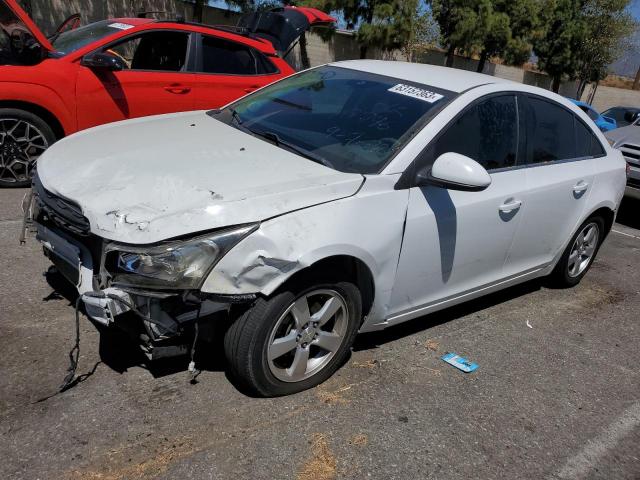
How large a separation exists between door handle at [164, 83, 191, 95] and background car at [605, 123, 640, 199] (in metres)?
5.52

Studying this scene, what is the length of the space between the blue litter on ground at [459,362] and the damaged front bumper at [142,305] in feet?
5.23

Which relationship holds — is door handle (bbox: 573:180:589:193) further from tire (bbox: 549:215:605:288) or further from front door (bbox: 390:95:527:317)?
front door (bbox: 390:95:527:317)

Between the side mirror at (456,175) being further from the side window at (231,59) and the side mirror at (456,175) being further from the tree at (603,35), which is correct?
the tree at (603,35)

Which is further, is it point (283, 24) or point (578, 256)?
point (283, 24)

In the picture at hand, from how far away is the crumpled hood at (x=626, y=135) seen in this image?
8211 mm

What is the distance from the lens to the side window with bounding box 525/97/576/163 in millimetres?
3984

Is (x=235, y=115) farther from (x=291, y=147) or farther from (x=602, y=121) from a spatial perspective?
(x=602, y=121)

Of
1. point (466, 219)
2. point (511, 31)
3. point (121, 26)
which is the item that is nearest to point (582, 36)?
point (511, 31)

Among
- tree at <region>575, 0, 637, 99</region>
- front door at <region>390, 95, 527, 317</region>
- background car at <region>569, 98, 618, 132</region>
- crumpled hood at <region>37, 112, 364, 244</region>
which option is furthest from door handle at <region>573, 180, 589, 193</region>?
tree at <region>575, 0, 637, 99</region>

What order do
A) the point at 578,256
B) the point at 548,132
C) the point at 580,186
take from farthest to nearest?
the point at 578,256 → the point at 580,186 → the point at 548,132

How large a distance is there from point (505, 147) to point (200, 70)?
378cm

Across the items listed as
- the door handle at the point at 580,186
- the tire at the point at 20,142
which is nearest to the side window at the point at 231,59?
the tire at the point at 20,142

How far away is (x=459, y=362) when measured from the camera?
144 inches

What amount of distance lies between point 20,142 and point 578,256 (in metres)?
5.12
